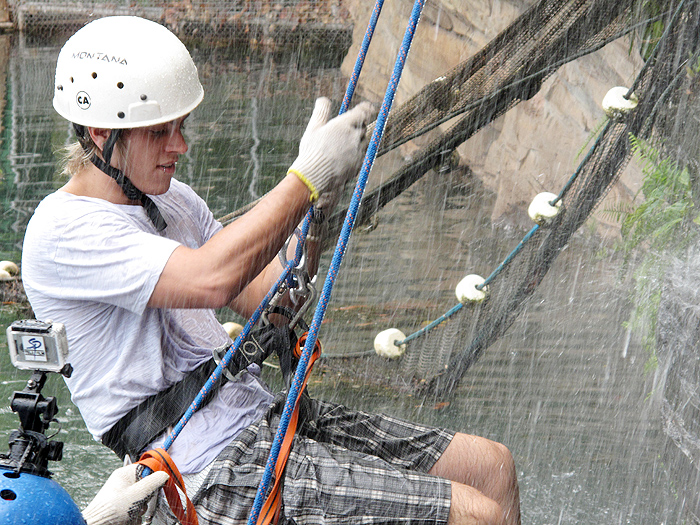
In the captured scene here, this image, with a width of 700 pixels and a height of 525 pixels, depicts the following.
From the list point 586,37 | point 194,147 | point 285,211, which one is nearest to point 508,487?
point 285,211

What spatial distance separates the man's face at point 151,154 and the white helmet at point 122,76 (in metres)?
0.04

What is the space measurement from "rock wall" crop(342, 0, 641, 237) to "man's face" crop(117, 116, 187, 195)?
3.04 meters

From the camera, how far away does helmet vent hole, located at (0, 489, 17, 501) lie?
1451 mm

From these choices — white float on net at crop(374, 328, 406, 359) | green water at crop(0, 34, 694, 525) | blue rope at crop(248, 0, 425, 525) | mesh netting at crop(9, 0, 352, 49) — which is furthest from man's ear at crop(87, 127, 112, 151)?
mesh netting at crop(9, 0, 352, 49)

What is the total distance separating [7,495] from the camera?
57.4 inches

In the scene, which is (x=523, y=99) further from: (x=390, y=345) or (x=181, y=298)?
(x=181, y=298)

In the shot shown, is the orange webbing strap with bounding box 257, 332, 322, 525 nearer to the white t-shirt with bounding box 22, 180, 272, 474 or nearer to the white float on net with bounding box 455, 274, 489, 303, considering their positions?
the white t-shirt with bounding box 22, 180, 272, 474

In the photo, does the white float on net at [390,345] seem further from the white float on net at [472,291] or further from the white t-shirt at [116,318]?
the white t-shirt at [116,318]

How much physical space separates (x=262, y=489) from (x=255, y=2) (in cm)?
1462

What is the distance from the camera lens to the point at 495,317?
3531 mm

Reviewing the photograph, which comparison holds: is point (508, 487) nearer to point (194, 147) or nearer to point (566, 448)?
point (566, 448)

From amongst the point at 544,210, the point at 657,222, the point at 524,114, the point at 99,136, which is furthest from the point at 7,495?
the point at 524,114

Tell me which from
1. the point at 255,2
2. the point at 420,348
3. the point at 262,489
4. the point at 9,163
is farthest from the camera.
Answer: the point at 255,2

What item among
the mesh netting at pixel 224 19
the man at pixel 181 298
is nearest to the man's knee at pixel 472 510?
the man at pixel 181 298
